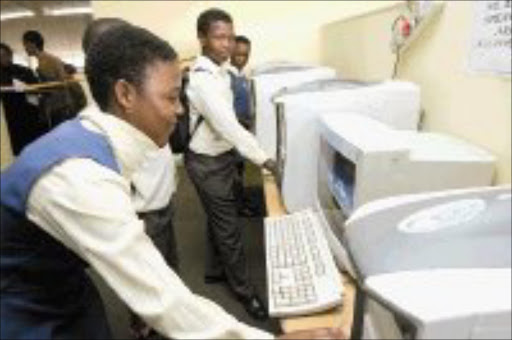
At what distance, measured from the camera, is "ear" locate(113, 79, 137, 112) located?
3.20 feet

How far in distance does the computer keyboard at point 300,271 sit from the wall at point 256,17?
296 centimetres

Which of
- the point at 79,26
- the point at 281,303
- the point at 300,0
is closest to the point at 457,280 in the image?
the point at 281,303

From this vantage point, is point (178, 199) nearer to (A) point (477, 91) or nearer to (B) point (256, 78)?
(B) point (256, 78)

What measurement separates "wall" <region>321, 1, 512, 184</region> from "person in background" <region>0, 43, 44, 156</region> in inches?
154

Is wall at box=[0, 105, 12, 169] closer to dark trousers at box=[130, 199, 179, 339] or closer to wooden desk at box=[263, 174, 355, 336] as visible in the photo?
dark trousers at box=[130, 199, 179, 339]

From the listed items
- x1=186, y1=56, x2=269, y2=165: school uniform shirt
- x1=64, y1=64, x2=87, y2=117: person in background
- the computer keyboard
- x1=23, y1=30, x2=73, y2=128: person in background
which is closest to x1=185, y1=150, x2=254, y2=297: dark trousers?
x1=186, y1=56, x2=269, y2=165: school uniform shirt

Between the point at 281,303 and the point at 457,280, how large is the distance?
0.53m

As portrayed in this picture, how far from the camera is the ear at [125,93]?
0.97 metres

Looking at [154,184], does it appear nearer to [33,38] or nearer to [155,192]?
[155,192]

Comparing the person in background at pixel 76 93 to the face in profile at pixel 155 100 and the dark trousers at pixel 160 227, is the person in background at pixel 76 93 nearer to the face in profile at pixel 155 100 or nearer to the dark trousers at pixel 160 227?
the dark trousers at pixel 160 227

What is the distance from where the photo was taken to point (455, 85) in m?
1.48

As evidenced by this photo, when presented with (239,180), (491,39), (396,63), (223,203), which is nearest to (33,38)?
(239,180)

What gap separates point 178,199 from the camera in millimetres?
4059

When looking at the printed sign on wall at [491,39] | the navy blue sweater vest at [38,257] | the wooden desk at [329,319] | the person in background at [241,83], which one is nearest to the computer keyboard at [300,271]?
the wooden desk at [329,319]
